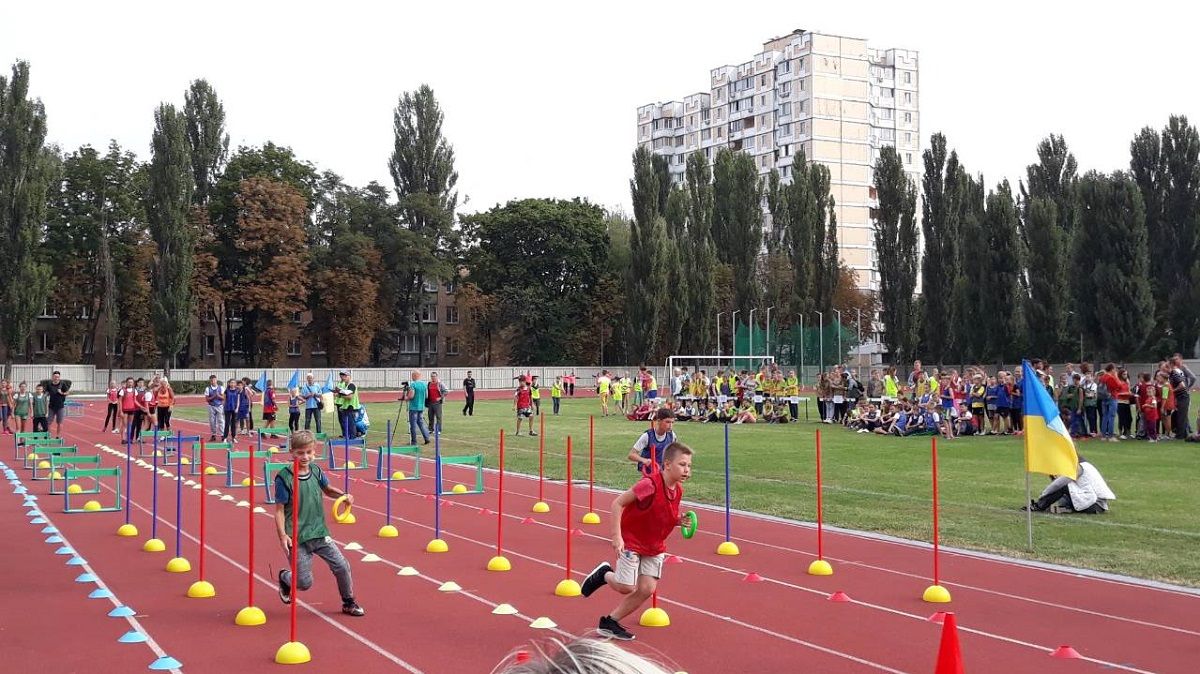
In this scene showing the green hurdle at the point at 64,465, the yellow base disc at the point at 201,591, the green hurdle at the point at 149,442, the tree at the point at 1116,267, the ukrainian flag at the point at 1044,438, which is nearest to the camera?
the yellow base disc at the point at 201,591

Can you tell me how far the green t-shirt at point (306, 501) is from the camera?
9.12 metres

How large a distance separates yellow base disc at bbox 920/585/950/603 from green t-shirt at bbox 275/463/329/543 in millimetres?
5185

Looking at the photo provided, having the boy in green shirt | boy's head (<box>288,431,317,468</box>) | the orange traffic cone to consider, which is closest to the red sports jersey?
the boy in green shirt

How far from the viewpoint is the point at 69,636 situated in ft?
28.4

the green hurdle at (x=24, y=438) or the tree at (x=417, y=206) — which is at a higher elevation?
the tree at (x=417, y=206)

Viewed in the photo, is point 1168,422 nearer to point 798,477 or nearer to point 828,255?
point 798,477

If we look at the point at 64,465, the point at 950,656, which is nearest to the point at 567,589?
the point at 950,656

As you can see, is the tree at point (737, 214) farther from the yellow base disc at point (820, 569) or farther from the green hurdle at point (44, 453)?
the yellow base disc at point (820, 569)

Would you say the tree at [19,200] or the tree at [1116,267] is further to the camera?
the tree at [19,200]

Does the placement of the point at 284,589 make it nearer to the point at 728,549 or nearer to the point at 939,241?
the point at 728,549

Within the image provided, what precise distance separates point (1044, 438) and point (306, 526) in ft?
26.6

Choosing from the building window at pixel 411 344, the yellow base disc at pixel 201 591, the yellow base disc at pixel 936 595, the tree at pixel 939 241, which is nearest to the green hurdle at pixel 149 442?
the yellow base disc at pixel 201 591

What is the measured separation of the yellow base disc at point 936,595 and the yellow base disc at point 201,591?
639cm

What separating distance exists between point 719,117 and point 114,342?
67.6 metres
